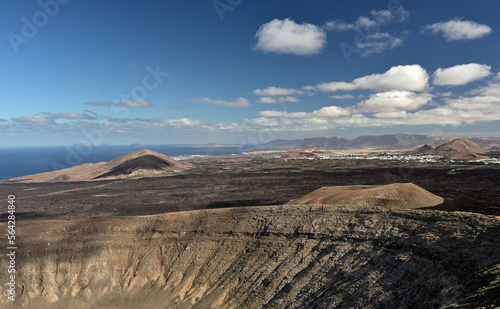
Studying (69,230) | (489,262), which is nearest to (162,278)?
(69,230)

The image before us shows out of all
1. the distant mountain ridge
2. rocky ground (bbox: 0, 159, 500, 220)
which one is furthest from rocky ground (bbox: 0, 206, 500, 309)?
the distant mountain ridge

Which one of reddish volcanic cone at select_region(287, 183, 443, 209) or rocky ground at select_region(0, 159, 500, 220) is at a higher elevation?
reddish volcanic cone at select_region(287, 183, 443, 209)

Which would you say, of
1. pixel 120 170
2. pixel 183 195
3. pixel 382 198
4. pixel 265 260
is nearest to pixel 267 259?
pixel 265 260

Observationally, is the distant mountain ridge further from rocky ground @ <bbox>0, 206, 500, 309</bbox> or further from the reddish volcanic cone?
the reddish volcanic cone

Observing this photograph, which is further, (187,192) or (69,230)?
(187,192)

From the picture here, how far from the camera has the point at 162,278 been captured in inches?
1325

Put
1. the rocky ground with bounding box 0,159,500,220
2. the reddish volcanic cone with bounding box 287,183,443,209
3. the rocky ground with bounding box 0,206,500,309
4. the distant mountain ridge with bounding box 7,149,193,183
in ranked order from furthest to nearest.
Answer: the distant mountain ridge with bounding box 7,149,193,183 < the rocky ground with bounding box 0,159,500,220 < the reddish volcanic cone with bounding box 287,183,443,209 < the rocky ground with bounding box 0,206,500,309

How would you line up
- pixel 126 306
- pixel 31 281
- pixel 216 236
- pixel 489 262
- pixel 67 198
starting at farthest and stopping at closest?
pixel 67 198
pixel 216 236
pixel 31 281
pixel 126 306
pixel 489 262

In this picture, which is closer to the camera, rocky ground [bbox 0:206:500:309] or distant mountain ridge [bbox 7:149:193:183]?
rocky ground [bbox 0:206:500:309]

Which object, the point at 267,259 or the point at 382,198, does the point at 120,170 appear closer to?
the point at 267,259

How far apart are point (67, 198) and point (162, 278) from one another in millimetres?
67863

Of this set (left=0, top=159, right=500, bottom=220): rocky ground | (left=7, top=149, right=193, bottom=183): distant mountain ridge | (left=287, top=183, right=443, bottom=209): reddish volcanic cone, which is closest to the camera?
(left=287, top=183, right=443, bottom=209): reddish volcanic cone

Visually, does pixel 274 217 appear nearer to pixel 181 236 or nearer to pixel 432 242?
pixel 181 236

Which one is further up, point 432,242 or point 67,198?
point 432,242
